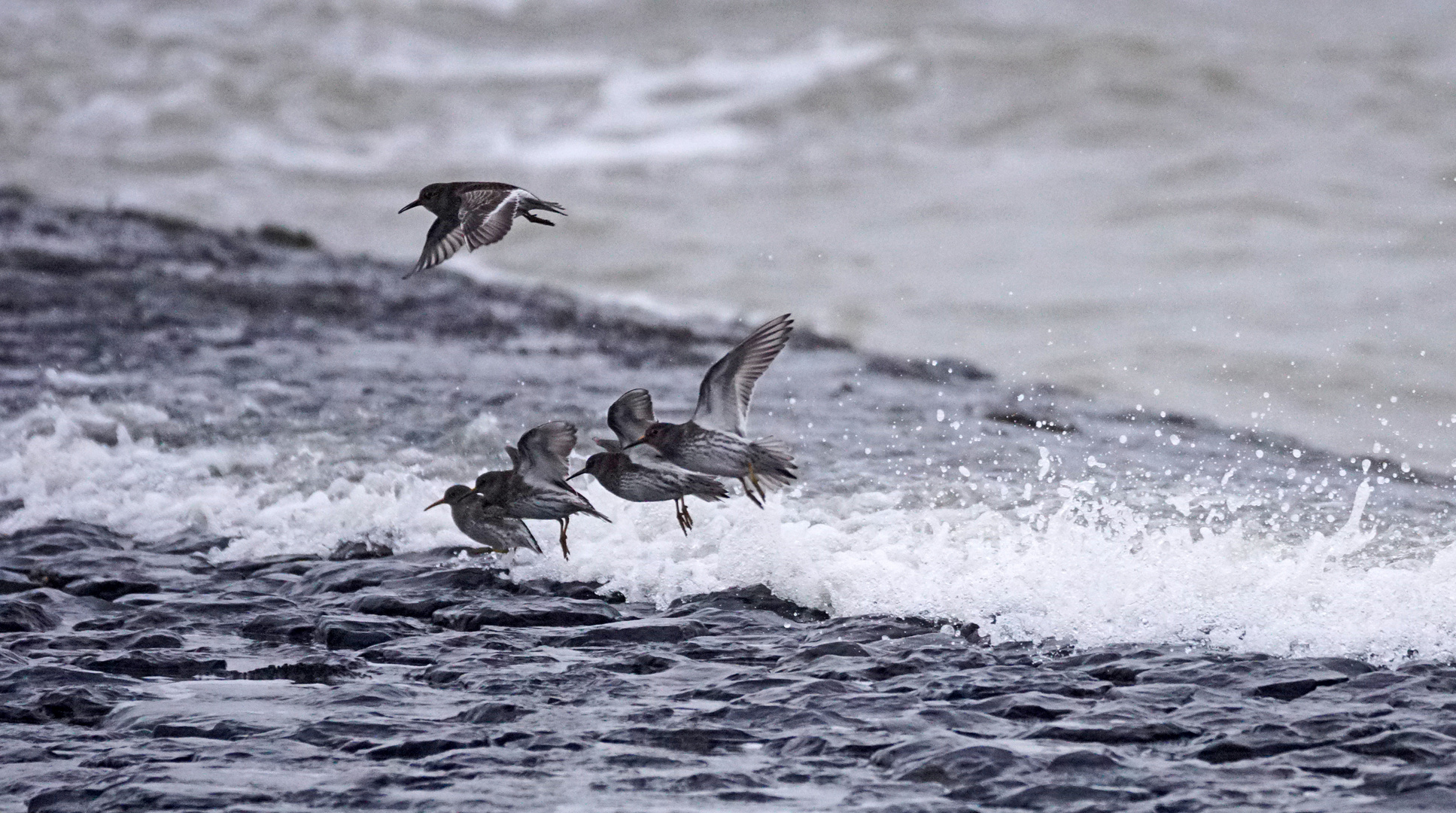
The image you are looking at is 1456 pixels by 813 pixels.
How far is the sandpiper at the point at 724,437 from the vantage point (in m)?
7.48

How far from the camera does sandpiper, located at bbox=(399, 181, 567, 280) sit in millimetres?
8305

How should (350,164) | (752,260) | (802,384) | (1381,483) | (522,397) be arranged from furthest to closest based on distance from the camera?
(350,164) < (752,260) < (802,384) < (522,397) < (1381,483)

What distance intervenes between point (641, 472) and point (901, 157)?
20.1 metres

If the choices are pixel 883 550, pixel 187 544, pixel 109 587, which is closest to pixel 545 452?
pixel 883 550

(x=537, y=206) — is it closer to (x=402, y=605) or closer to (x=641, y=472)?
(x=641, y=472)

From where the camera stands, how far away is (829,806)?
5.30 metres

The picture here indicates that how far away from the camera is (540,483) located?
7.79 m

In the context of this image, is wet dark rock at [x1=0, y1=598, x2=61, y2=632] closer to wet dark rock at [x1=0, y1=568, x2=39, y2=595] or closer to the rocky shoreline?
the rocky shoreline

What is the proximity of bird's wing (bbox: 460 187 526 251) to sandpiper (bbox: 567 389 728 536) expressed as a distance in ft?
3.47

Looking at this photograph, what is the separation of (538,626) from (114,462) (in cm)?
385

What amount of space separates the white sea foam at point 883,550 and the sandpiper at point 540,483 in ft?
1.20

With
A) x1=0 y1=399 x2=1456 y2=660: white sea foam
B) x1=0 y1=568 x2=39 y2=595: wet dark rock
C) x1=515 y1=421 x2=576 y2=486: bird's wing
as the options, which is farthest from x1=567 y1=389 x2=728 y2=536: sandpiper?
x1=0 y1=568 x2=39 y2=595: wet dark rock

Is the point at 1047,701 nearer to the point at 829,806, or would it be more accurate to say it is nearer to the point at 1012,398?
the point at 829,806

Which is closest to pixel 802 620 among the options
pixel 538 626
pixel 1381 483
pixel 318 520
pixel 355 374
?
pixel 538 626
